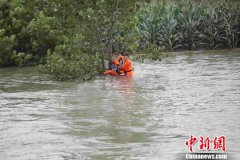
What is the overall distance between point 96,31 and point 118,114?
801 centimetres

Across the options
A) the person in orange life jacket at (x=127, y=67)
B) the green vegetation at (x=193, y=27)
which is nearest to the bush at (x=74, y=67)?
the person in orange life jacket at (x=127, y=67)

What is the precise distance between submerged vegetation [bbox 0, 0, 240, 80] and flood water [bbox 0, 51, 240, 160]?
43.1 inches

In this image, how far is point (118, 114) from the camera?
44.7 feet

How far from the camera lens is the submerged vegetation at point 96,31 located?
67.4 feet

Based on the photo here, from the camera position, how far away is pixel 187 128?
38.7ft

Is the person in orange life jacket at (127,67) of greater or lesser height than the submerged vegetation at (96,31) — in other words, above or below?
below

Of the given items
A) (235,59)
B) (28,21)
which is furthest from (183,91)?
(28,21)

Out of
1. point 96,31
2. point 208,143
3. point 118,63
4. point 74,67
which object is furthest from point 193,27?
point 208,143

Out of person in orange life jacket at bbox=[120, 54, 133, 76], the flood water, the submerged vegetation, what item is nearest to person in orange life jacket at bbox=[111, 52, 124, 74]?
person in orange life jacket at bbox=[120, 54, 133, 76]

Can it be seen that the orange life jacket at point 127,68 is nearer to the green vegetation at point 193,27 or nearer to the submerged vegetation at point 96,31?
the submerged vegetation at point 96,31

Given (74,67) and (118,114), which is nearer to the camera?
(118,114)

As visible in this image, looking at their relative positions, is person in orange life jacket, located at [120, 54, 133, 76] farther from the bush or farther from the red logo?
the red logo

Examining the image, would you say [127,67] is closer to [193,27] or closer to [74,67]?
A: [74,67]

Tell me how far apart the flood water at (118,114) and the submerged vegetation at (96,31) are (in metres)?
1.10
